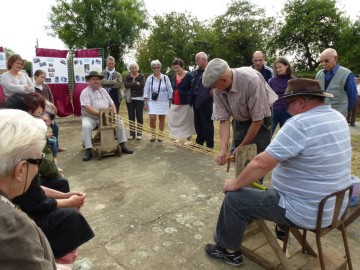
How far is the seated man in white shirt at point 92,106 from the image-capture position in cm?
525

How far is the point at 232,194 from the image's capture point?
220 centimetres

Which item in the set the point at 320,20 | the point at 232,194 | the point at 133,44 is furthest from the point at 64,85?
the point at 320,20

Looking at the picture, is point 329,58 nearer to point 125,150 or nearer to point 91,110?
point 125,150

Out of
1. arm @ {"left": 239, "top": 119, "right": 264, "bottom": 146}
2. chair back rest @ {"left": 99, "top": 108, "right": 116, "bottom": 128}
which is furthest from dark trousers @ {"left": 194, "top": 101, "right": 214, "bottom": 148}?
arm @ {"left": 239, "top": 119, "right": 264, "bottom": 146}

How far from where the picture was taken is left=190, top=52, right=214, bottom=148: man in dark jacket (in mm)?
5227

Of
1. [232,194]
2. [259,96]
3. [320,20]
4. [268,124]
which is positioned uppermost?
[320,20]

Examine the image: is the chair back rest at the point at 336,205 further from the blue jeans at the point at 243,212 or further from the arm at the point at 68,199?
the arm at the point at 68,199

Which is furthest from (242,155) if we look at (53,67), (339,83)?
(53,67)

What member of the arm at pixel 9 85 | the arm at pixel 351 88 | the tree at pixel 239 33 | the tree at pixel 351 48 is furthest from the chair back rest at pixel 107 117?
the tree at pixel 239 33

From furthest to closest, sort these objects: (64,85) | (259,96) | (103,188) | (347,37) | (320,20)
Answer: (320,20), (347,37), (64,85), (103,188), (259,96)

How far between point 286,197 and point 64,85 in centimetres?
866

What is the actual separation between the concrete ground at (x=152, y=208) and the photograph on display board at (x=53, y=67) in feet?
13.5

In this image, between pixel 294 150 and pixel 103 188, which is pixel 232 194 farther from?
pixel 103 188

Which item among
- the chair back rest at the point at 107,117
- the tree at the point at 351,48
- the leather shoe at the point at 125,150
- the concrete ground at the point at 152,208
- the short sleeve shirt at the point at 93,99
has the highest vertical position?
the tree at the point at 351,48
